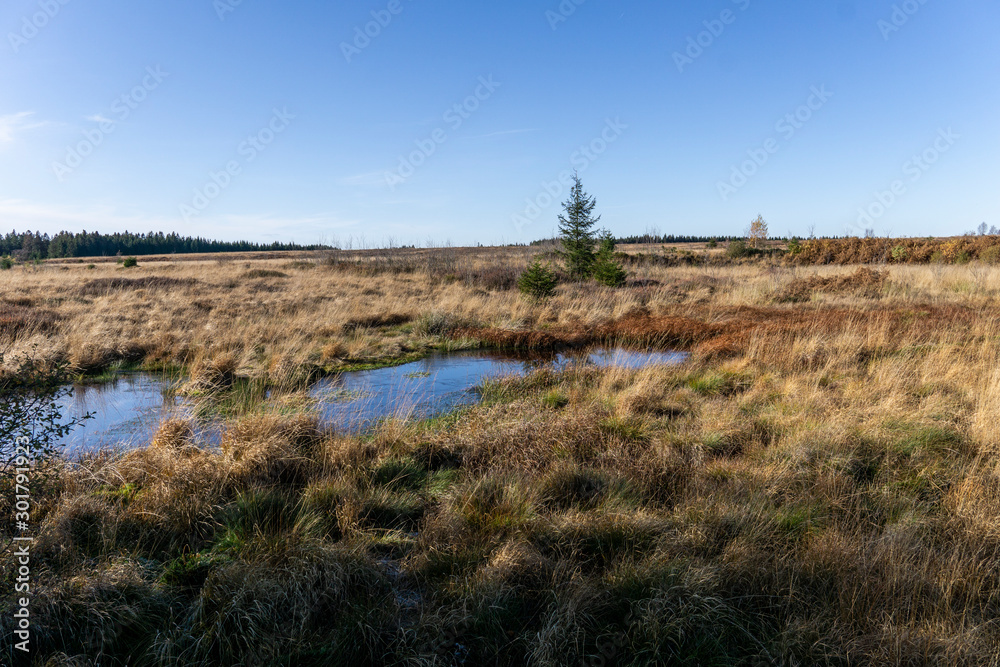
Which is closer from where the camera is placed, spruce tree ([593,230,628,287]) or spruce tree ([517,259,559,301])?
spruce tree ([517,259,559,301])

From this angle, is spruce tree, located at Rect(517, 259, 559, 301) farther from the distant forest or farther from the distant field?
the distant forest

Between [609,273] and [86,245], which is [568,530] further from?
[86,245]

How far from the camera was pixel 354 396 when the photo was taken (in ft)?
25.0

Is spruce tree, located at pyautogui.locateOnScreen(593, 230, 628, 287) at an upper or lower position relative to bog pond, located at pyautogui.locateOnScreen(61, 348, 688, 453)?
upper

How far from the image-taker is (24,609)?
2600 millimetres

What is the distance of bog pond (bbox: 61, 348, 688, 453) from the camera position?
602cm

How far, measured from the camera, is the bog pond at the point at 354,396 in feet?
19.8


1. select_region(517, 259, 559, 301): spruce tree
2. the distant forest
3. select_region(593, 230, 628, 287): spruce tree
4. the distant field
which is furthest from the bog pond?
the distant forest

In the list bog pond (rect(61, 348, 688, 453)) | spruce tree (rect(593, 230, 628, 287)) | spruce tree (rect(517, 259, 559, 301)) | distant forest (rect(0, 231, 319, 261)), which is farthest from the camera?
distant forest (rect(0, 231, 319, 261))

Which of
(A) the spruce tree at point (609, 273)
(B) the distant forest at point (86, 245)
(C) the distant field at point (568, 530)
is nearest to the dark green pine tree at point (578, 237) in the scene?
(A) the spruce tree at point (609, 273)

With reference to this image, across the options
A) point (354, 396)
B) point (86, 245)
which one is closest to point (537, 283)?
point (354, 396)

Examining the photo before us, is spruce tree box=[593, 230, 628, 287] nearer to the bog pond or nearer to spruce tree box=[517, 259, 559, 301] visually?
spruce tree box=[517, 259, 559, 301]

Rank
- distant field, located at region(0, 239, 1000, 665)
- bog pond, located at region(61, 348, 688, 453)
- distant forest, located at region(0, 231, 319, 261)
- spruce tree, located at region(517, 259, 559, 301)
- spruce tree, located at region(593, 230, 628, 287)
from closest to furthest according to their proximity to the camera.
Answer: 1. distant field, located at region(0, 239, 1000, 665)
2. bog pond, located at region(61, 348, 688, 453)
3. spruce tree, located at region(517, 259, 559, 301)
4. spruce tree, located at region(593, 230, 628, 287)
5. distant forest, located at region(0, 231, 319, 261)

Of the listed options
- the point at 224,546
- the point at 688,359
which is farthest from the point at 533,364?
the point at 224,546
